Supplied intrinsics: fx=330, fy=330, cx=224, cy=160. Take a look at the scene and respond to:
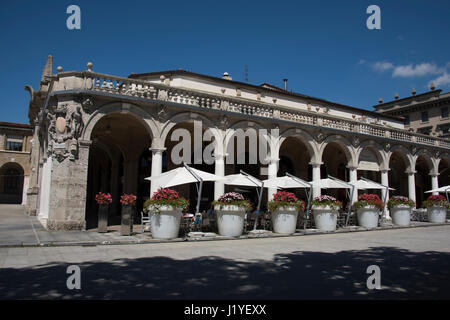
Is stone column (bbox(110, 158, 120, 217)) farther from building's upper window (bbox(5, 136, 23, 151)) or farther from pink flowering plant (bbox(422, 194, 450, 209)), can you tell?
building's upper window (bbox(5, 136, 23, 151))

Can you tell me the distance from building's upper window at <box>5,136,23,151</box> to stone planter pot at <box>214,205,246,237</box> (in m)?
37.8

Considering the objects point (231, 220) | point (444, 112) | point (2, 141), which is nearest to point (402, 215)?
point (231, 220)

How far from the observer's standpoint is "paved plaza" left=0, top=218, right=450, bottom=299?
4949 millimetres

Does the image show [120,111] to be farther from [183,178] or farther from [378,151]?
[378,151]

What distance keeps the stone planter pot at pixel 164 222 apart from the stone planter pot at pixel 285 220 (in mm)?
4617

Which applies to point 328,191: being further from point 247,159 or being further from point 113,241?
point 113,241

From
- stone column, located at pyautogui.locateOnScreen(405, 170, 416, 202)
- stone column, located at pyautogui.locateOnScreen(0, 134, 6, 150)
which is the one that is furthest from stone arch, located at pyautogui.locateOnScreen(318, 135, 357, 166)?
stone column, located at pyautogui.locateOnScreen(0, 134, 6, 150)

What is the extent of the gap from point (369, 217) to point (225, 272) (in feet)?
42.3

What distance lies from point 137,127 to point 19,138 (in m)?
30.4

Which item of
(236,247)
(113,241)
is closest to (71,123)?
(113,241)

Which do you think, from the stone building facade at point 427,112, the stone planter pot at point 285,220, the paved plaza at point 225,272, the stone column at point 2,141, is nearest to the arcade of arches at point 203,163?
the stone planter pot at point 285,220

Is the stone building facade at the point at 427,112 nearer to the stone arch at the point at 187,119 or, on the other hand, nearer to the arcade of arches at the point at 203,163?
the arcade of arches at the point at 203,163

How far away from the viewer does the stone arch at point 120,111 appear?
13.3 meters

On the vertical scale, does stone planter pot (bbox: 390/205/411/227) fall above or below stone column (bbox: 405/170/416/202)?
below
